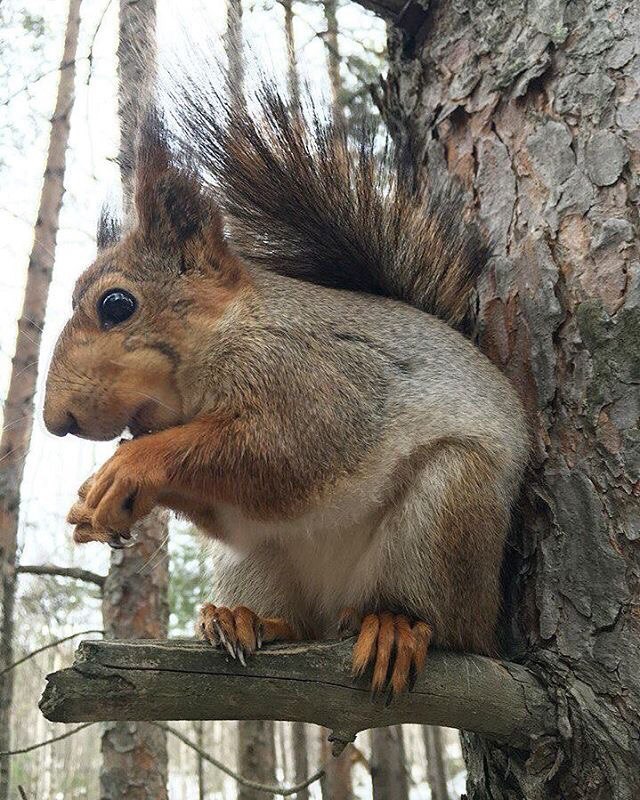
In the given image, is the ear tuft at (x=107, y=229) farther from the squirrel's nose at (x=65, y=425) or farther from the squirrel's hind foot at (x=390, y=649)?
the squirrel's hind foot at (x=390, y=649)

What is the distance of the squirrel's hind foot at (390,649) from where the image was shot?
1.45 m

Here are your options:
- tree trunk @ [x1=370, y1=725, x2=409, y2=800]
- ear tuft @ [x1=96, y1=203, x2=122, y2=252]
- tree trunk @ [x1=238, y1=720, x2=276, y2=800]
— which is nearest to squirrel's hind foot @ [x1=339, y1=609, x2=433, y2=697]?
ear tuft @ [x1=96, y1=203, x2=122, y2=252]

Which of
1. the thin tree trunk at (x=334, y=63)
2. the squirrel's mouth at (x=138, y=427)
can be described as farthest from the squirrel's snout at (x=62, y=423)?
the thin tree trunk at (x=334, y=63)

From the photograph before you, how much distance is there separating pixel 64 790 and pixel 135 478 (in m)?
7.89

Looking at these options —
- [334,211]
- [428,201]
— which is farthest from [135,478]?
[428,201]

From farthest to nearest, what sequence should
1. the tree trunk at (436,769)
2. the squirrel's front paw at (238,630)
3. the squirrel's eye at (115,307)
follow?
the tree trunk at (436,769)
the squirrel's eye at (115,307)
the squirrel's front paw at (238,630)

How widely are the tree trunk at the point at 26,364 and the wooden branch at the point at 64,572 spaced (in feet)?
1.14

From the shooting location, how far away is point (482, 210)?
2.18 m

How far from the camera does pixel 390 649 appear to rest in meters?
1.49

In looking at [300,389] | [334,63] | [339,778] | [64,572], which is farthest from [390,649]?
[339,778]

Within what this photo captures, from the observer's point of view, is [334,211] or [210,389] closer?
[210,389]

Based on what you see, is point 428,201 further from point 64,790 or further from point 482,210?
point 64,790

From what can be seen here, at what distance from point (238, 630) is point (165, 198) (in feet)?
3.48

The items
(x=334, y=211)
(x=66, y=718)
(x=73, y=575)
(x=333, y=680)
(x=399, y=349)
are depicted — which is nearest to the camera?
(x=66, y=718)
